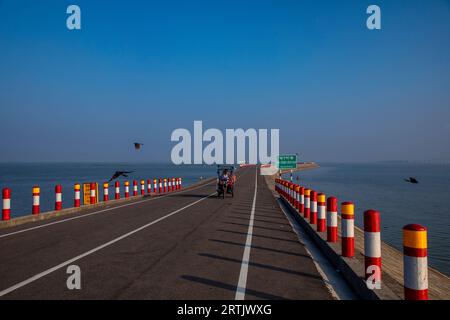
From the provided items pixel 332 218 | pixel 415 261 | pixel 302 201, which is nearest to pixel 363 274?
pixel 415 261

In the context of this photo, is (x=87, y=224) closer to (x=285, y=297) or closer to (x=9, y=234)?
(x=9, y=234)

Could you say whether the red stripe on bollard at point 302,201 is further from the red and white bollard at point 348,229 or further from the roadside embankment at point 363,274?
the red and white bollard at point 348,229

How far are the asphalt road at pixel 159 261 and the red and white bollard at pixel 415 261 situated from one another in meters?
1.25

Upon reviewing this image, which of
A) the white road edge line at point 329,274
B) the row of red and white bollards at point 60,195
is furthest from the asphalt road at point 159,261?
the row of red and white bollards at point 60,195

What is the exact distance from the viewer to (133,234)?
380 inches

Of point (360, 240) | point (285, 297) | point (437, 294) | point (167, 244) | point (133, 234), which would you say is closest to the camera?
point (285, 297)

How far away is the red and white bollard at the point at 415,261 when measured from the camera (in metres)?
4.07

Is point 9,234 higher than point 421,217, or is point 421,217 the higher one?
point 9,234

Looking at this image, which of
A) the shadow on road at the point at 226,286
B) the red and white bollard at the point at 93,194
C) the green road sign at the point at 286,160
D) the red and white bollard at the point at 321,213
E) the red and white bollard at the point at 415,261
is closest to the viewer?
the red and white bollard at the point at 415,261

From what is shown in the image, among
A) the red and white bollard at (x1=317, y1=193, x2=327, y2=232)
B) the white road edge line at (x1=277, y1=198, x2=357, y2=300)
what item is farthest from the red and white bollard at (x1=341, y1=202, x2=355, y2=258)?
the red and white bollard at (x1=317, y1=193, x2=327, y2=232)

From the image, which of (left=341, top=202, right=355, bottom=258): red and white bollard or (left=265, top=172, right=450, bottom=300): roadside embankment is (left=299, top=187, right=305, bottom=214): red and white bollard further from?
(left=341, top=202, right=355, bottom=258): red and white bollard

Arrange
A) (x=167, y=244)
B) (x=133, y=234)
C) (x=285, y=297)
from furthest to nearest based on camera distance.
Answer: (x=133, y=234) → (x=167, y=244) → (x=285, y=297)
